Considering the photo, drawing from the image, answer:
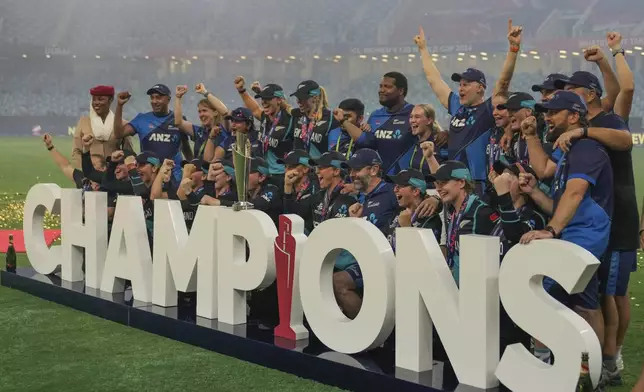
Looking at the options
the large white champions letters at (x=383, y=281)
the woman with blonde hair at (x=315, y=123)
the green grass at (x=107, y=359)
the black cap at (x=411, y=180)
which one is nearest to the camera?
the large white champions letters at (x=383, y=281)

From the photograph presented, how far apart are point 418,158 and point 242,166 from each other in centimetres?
156

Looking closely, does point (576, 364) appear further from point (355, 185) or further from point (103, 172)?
point (103, 172)

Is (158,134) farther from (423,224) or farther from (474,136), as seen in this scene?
(423,224)

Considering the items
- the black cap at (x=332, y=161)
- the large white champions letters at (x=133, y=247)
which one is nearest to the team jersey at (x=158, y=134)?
the large white champions letters at (x=133, y=247)

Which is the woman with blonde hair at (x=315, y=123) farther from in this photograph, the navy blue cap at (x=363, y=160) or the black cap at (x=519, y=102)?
the black cap at (x=519, y=102)

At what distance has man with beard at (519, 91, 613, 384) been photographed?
4445 mm

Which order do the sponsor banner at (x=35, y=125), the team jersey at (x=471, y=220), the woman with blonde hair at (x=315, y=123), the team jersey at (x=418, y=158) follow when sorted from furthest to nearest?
the sponsor banner at (x=35, y=125) → the woman with blonde hair at (x=315, y=123) → the team jersey at (x=418, y=158) → the team jersey at (x=471, y=220)

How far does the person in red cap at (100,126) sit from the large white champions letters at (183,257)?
203 cm

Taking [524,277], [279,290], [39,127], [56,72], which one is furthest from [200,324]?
[56,72]

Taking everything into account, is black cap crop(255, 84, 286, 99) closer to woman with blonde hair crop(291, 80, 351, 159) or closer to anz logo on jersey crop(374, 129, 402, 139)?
woman with blonde hair crop(291, 80, 351, 159)

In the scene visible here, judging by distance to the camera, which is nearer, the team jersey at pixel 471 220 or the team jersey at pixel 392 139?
the team jersey at pixel 471 220

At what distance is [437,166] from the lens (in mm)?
6215

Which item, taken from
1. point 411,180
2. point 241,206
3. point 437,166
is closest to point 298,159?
point 241,206

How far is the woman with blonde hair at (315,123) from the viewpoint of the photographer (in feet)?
24.6
